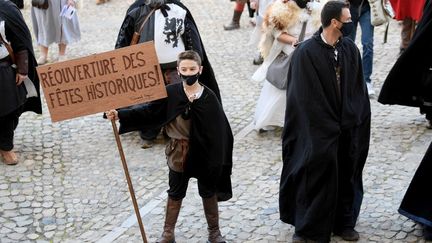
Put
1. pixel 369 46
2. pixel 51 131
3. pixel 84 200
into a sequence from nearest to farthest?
pixel 84 200 < pixel 51 131 < pixel 369 46

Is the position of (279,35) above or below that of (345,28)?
below

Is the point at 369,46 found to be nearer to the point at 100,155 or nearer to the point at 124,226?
the point at 100,155

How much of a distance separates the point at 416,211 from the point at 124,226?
2.39m

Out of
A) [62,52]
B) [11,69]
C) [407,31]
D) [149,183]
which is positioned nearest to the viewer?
[149,183]

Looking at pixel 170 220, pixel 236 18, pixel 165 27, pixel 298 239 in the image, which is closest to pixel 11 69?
pixel 165 27

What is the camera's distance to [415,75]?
757 centimetres

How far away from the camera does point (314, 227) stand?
561cm

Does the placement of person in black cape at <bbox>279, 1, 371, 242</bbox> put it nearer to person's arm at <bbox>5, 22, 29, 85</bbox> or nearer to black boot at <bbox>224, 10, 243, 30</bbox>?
person's arm at <bbox>5, 22, 29, 85</bbox>

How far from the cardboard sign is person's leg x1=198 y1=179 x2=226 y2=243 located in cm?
80

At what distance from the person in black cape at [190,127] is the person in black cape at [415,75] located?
263cm

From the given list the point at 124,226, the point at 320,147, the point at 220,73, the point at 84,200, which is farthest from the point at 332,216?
the point at 220,73

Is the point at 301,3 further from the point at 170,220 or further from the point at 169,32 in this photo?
the point at 170,220

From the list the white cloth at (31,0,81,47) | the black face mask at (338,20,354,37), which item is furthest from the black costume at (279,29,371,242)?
the white cloth at (31,0,81,47)

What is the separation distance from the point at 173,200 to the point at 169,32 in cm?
252
